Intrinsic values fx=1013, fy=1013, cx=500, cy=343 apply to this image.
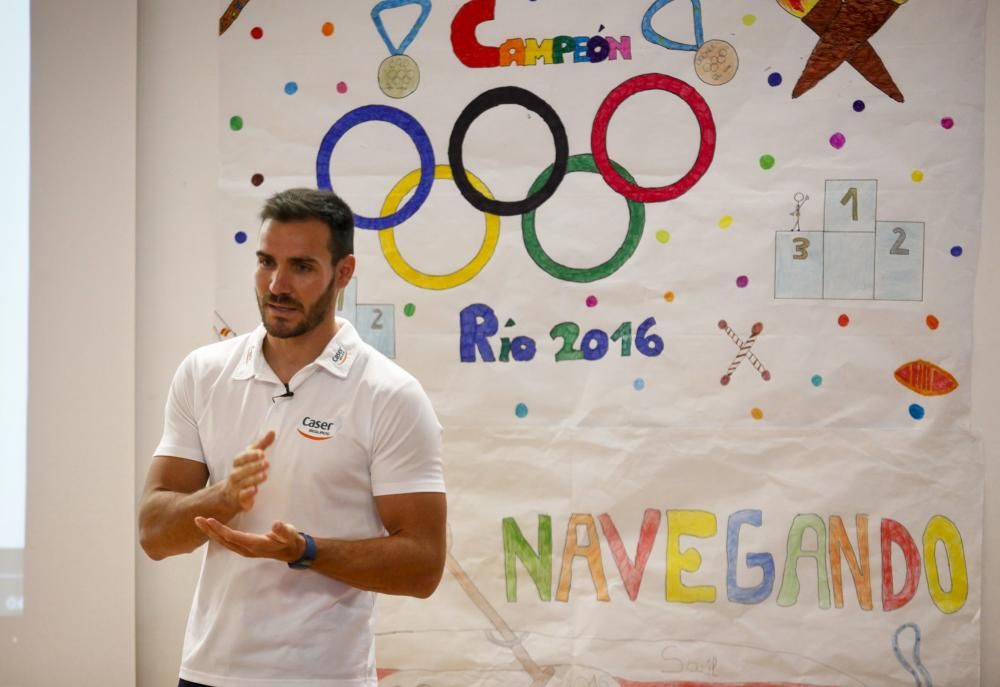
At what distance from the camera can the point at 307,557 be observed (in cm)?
148

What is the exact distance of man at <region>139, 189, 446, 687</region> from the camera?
5.00ft

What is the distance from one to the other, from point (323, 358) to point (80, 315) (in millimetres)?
1152

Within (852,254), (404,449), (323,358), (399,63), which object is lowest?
(404,449)

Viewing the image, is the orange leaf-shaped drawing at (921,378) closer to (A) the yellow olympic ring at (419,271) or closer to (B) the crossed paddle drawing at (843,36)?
(B) the crossed paddle drawing at (843,36)

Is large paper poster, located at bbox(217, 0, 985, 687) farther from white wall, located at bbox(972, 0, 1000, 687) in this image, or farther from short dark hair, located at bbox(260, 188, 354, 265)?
short dark hair, located at bbox(260, 188, 354, 265)

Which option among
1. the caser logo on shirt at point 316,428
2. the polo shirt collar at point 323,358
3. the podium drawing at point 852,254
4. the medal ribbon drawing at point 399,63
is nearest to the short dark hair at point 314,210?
the polo shirt collar at point 323,358

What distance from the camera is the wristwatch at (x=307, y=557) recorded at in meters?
1.47

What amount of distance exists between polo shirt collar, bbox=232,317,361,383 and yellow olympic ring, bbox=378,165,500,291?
74 centimetres

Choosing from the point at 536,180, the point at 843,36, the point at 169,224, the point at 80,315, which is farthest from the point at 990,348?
the point at 80,315

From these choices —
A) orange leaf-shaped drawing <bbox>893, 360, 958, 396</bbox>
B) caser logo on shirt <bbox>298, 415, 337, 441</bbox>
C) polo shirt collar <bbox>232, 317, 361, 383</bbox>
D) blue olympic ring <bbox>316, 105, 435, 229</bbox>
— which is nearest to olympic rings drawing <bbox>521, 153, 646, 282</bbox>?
blue olympic ring <bbox>316, 105, 435, 229</bbox>

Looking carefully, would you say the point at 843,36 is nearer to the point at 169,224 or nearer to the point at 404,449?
the point at 404,449

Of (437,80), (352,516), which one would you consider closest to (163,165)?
(437,80)

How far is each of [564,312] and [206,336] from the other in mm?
902

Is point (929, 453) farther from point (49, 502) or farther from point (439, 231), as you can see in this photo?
point (49, 502)
